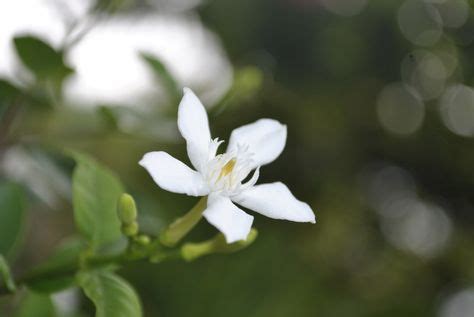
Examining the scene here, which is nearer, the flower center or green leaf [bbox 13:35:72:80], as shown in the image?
the flower center

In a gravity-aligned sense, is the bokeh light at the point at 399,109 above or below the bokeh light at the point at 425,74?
below

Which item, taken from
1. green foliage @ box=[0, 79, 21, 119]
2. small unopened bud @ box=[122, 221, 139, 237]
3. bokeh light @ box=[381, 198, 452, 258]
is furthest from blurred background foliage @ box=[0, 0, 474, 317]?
small unopened bud @ box=[122, 221, 139, 237]

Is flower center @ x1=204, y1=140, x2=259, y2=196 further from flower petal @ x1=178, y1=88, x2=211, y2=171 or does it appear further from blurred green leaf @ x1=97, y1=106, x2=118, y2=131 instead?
blurred green leaf @ x1=97, y1=106, x2=118, y2=131

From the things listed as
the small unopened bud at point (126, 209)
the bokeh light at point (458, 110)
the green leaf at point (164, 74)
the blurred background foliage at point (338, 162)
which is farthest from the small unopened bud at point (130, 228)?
the bokeh light at point (458, 110)

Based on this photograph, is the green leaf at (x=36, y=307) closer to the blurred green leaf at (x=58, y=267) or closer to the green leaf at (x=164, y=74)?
the blurred green leaf at (x=58, y=267)

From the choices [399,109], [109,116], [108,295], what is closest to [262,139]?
[108,295]

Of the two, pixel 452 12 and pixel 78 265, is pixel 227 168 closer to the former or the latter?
pixel 78 265

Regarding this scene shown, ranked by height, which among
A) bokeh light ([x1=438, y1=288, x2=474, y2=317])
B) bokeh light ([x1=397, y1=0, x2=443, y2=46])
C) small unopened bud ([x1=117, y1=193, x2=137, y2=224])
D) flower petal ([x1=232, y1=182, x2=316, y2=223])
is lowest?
bokeh light ([x1=438, y1=288, x2=474, y2=317])

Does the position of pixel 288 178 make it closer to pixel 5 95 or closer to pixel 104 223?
pixel 5 95
